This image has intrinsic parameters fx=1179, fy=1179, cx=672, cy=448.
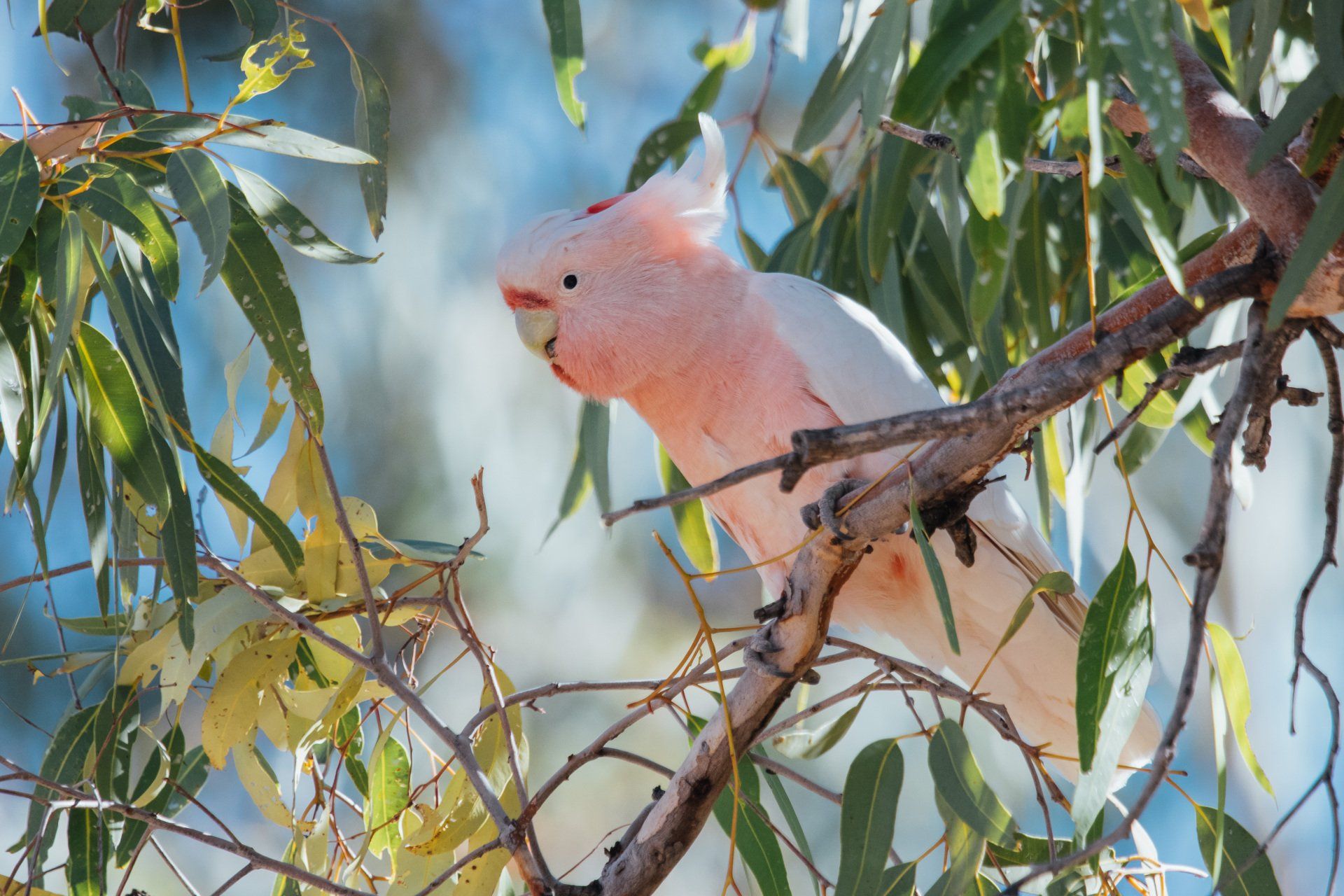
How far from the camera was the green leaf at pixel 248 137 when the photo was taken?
39.8 inches

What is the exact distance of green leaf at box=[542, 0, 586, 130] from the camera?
37.0 inches

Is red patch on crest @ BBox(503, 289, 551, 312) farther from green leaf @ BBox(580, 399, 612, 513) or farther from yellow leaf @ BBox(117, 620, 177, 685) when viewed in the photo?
yellow leaf @ BBox(117, 620, 177, 685)

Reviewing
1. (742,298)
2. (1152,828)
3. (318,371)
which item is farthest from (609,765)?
(742,298)

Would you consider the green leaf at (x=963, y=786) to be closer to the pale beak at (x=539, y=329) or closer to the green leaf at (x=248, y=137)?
the green leaf at (x=248, y=137)

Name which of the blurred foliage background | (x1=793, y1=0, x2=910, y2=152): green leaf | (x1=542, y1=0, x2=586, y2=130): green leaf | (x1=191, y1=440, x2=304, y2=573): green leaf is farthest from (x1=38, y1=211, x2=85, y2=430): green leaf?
the blurred foliage background

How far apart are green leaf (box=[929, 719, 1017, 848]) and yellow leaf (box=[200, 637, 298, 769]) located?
25.7 inches

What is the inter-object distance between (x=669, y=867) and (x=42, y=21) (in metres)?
0.97

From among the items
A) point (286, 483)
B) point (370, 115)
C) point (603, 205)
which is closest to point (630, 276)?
point (603, 205)

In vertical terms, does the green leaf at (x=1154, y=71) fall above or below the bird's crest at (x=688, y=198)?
below

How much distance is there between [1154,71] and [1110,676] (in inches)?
17.0

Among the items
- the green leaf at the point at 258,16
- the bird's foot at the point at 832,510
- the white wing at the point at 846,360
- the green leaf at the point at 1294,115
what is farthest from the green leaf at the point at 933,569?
the green leaf at the point at 258,16

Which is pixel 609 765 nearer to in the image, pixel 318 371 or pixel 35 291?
pixel 318 371

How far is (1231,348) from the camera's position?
73 centimetres

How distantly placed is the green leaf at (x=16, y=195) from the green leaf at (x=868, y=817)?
0.78m
